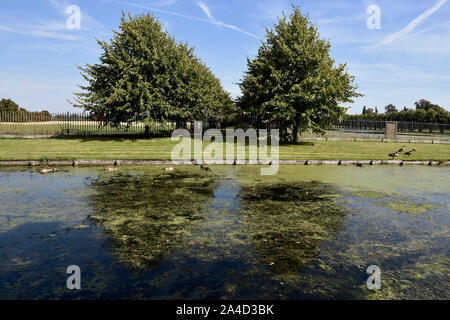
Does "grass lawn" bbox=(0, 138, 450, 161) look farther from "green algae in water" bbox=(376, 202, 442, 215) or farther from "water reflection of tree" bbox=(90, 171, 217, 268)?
"green algae in water" bbox=(376, 202, 442, 215)

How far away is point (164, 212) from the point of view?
856 cm

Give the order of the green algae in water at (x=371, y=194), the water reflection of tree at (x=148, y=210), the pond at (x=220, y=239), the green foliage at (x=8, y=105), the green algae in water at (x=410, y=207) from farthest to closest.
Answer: the green foliage at (x=8, y=105), the green algae in water at (x=371, y=194), the green algae in water at (x=410, y=207), the water reflection of tree at (x=148, y=210), the pond at (x=220, y=239)

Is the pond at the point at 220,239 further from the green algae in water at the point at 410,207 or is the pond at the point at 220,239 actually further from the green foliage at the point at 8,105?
the green foliage at the point at 8,105

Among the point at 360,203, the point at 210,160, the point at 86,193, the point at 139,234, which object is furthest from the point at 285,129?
the point at 139,234

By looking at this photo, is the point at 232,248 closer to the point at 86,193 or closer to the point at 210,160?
the point at 86,193

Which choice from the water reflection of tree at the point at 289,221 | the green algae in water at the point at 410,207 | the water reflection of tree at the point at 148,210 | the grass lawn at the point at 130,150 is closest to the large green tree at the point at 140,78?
the grass lawn at the point at 130,150

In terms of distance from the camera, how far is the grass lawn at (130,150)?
19.2 metres

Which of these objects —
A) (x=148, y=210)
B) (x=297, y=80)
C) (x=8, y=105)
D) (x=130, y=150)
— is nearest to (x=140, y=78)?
(x=130, y=150)

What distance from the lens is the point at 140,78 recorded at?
25297mm

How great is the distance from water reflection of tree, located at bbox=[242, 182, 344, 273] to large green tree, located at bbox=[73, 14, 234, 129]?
55.5ft

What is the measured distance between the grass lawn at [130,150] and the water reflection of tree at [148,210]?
22.1ft

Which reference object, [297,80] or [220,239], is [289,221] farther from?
[297,80]

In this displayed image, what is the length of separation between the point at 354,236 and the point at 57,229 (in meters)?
6.93

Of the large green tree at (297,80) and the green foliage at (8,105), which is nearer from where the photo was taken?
the large green tree at (297,80)
